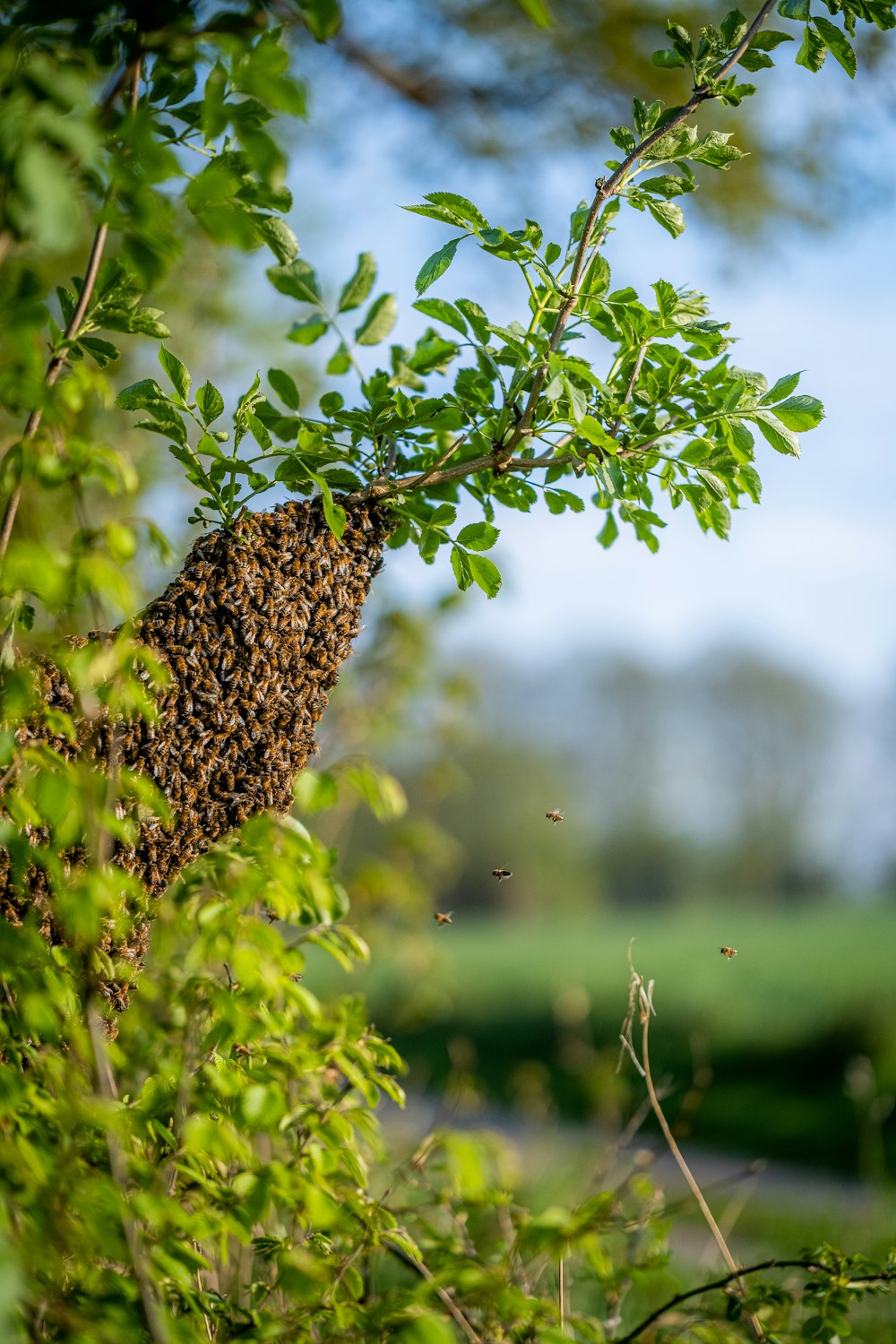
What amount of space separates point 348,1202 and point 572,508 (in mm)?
1087

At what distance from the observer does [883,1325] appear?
8.61 ft

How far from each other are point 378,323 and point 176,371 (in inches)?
12.2

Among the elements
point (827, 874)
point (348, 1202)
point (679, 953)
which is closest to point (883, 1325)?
point (348, 1202)

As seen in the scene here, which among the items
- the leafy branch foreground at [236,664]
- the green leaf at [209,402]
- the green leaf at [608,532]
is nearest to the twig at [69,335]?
the leafy branch foreground at [236,664]

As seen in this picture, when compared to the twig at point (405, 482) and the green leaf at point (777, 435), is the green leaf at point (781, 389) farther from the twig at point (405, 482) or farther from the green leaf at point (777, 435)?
the twig at point (405, 482)

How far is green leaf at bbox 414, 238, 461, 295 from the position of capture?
56.0 inches

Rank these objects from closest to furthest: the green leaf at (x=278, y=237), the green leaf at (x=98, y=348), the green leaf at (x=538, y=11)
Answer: the green leaf at (x=538, y=11) → the green leaf at (x=278, y=237) → the green leaf at (x=98, y=348)

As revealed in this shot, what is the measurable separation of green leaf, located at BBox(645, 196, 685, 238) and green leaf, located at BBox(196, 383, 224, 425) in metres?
0.68

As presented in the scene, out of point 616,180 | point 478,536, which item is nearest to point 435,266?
point 616,180

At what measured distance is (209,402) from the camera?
1579 millimetres

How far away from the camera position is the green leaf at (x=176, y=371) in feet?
5.05

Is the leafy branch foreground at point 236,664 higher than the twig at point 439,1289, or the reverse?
the leafy branch foreground at point 236,664

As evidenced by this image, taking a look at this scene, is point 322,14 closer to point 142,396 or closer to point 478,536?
point 142,396

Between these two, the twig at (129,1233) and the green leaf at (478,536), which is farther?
the green leaf at (478,536)
